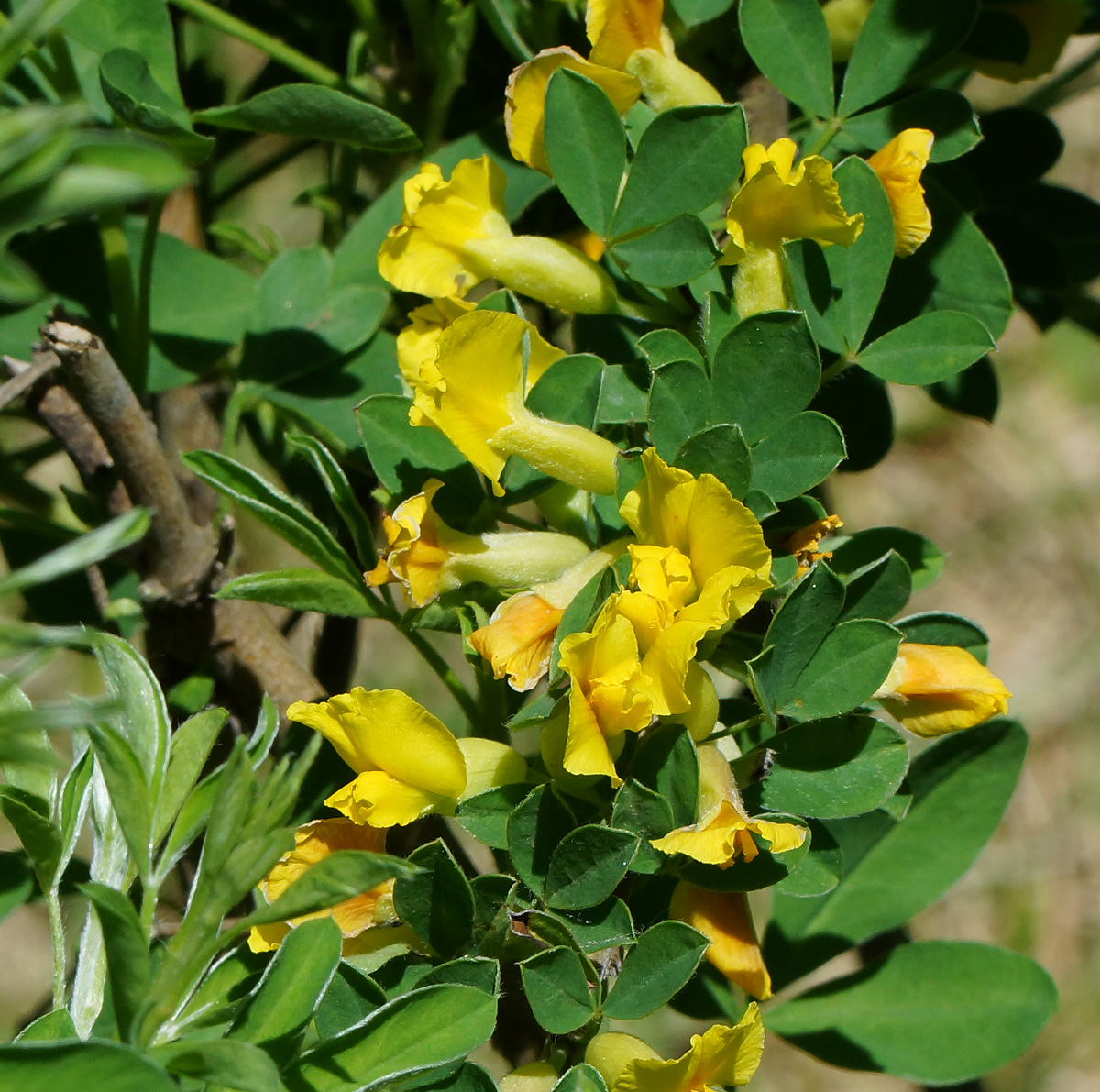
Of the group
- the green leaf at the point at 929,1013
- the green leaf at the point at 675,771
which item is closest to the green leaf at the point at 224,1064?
the green leaf at the point at 675,771

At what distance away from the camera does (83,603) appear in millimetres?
1143

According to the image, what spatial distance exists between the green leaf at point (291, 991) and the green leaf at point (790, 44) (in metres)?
0.66

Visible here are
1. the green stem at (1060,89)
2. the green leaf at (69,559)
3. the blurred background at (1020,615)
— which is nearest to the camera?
the green leaf at (69,559)

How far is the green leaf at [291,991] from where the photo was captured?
616 mm

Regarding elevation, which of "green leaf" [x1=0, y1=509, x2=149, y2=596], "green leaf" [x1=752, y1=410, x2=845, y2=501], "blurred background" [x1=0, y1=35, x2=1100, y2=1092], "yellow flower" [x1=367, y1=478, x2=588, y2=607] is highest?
"green leaf" [x1=0, y1=509, x2=149, y2=596]

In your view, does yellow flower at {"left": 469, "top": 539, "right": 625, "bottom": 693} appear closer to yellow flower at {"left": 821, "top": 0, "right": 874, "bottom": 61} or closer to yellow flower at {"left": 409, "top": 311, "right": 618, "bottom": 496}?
yellow flower at {"left": 409, "top": 311, "right": 618, "bottom": 496}

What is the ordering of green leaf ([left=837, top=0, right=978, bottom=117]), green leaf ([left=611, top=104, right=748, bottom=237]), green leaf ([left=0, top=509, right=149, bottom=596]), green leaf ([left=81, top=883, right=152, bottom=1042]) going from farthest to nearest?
green leaf ([left=837, top=0, right=978, bottom=117]) → green leaf ([left=611, top=104, right=748, bottom=237]) → green leaf ([left=81, top=883, right=152, bottom=1042]) → green leaf ([left=0, top=509, right=149, bottom=596])

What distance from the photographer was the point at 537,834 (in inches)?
27.7

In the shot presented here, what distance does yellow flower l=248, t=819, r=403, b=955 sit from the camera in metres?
0.71

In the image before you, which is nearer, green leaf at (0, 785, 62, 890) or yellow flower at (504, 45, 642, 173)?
green leaf at (0, 785, 62, 890)

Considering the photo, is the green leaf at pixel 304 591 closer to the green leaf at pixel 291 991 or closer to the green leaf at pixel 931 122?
the green leaf at pixel 291 991

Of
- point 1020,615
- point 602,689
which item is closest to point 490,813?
point 602,689

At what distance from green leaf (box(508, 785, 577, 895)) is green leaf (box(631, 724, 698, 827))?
54 mm

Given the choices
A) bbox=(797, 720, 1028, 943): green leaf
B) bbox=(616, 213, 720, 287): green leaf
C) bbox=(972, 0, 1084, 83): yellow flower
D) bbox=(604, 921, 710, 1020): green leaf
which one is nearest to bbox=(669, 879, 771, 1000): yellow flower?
bbox=(604, 921, 710, 1020): green leaf
